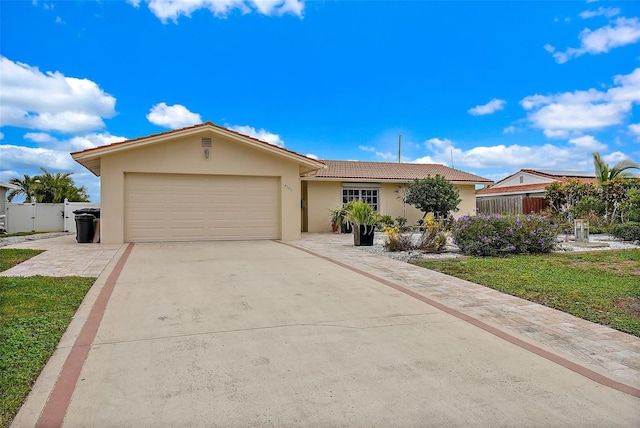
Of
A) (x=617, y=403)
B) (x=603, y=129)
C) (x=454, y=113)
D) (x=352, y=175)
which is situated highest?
(x=454, y=113)

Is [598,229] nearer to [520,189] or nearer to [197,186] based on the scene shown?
[520,189]

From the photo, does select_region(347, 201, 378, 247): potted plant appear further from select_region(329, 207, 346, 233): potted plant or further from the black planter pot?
select_region(329, 207, 346, 233): potted plant

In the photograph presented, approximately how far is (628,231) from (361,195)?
11.0m

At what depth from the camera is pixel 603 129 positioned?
20.5m

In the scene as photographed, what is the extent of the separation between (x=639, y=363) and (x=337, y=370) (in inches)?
113

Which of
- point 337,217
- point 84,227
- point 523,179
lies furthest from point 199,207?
point 523,179

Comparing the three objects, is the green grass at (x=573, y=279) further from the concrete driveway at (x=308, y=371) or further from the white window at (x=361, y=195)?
the white window at (x=361, y=195)

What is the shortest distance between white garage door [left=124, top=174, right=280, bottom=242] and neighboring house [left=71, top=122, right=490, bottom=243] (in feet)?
0.10

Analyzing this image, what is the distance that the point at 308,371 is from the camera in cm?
350

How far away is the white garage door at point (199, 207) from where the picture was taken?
524 inches

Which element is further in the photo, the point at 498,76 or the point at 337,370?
the point at 498,76

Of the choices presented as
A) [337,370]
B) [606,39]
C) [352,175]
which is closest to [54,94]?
[352,175]

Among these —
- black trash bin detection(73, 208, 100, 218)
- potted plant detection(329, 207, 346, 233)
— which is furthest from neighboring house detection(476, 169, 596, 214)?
black trash bin detection(73, 208, 100, 218)

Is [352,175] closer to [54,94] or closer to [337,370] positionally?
[54,94]
